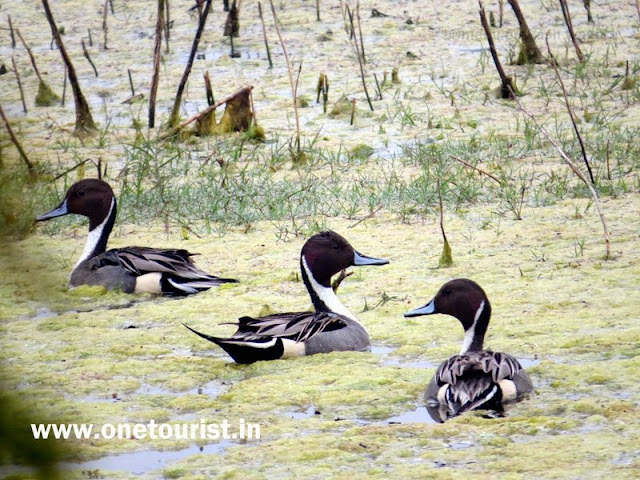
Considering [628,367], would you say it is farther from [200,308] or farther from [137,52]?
[137,52]

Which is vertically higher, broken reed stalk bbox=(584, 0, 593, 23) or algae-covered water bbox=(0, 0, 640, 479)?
broken reed stalk bbox=(584, 0, 593, 23)

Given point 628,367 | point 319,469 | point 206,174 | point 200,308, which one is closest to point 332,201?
point 206,174

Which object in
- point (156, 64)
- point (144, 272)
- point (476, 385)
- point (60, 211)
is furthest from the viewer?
point (156, 64)

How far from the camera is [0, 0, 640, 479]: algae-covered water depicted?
10.5ft

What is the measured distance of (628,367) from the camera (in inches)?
155

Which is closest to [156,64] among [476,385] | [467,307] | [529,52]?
[529,52]

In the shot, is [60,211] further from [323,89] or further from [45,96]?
[45,96]

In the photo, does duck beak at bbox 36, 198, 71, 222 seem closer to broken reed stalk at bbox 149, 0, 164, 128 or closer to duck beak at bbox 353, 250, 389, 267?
duck beak at bbox 353, 250, 389, 267

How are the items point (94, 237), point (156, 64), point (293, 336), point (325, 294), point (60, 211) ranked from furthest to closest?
point (156, 64), point (60, 211), point (94, 237), point (325, 294), point (293, 336)

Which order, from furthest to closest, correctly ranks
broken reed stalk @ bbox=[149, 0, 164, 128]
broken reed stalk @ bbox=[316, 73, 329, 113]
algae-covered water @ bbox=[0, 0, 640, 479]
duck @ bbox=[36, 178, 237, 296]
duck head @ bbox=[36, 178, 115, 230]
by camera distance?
broken reed stalk @ bbox=[316, 73, 329, 113] < broken reed stalk @ bbox=[149, 0, 164, 128] < duck head @ bbox=[36, 178, 115, 230] < duck @ bbox=[36, 178, 237, 296] < algae-covered water @ bbox=[0, 0, 640, 479]

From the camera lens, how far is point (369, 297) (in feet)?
17.9

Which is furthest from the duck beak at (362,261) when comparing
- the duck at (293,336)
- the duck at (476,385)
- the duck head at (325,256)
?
the duck at (476,385)

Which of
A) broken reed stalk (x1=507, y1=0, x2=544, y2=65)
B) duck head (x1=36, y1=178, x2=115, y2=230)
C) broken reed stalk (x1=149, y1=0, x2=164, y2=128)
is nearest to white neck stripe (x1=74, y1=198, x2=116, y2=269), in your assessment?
duck head (x1=36, y1=178, x2=115, y2=230)

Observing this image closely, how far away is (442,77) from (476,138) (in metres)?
2.27
